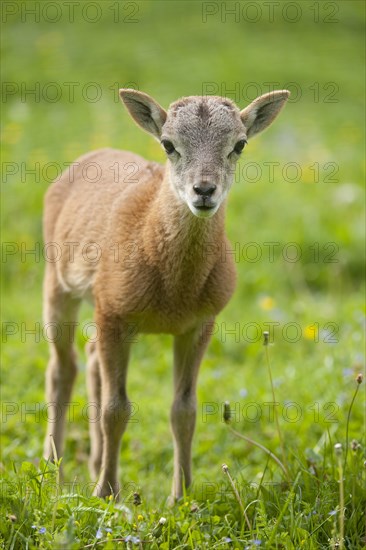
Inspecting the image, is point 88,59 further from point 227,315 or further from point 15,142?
point 227,315

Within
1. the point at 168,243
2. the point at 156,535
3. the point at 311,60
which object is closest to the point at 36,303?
the point at 168,243

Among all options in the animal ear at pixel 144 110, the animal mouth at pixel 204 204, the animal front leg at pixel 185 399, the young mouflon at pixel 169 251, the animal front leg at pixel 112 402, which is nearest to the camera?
the animal mouth at pixel 204 204

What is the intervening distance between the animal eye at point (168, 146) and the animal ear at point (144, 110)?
0.25 m

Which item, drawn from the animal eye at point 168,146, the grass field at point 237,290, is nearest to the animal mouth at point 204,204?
the animal eye at point 168,146

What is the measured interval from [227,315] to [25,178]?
3.96 m

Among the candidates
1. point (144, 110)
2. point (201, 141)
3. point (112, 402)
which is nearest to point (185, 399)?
point (112, 402)

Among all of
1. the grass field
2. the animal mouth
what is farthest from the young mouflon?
the grass field

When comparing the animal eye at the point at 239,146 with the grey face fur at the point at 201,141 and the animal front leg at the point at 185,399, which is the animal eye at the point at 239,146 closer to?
the grey face fur at the point at 201,141

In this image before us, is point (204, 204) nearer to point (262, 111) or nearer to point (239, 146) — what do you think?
point (239, 146)

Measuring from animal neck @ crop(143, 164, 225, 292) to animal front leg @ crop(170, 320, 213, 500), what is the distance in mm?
545

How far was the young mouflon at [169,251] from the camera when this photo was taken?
592 cm

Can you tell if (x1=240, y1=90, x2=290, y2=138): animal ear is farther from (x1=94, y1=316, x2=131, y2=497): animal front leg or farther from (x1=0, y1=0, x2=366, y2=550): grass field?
(x1=94, y1=316, x2=131, y2=497): animal front leg

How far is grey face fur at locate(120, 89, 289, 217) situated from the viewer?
5.62 meters

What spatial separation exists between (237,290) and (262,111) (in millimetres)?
4722
